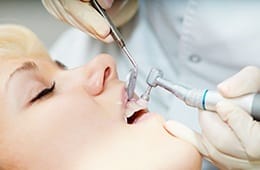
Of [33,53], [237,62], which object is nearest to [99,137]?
[33,53]

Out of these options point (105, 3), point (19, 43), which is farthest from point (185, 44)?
point (19, 43)

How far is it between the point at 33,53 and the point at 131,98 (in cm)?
22

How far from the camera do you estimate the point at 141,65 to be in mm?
1397

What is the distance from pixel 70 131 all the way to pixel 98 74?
0.14 m

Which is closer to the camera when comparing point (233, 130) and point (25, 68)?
point (233, 130)

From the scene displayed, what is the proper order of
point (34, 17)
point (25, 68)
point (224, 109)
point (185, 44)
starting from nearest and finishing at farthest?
point (224, 109) < point (25, 68) < point (185, 44) < point (34, 17)

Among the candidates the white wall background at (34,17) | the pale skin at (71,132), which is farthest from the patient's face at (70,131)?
the white wall background at (34,17)

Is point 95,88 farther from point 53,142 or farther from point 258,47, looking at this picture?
point 258,47

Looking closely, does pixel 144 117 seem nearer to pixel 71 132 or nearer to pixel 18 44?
pixel 71 132

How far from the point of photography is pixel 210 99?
35.6 inches

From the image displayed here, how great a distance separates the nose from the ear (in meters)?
0.11

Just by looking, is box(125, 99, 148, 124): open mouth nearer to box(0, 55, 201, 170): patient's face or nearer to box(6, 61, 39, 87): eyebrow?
box(0, 55, 201, 170): patient's face

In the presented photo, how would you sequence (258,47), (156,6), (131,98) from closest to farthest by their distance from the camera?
(131,98)
(258,47)
(156,6)

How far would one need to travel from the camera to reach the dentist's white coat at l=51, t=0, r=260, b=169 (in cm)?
116
